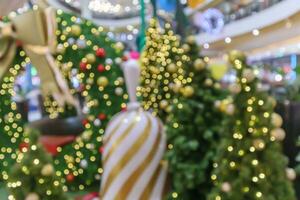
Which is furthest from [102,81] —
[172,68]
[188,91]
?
[188,91]

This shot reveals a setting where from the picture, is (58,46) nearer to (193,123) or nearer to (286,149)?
(193,123)

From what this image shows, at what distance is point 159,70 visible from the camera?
3.90m

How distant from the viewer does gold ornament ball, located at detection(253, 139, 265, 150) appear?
2066 mm

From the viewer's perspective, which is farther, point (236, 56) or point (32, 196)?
point (236, 56)

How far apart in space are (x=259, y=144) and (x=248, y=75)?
302 millimetres

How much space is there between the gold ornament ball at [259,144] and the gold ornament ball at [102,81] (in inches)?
61.1

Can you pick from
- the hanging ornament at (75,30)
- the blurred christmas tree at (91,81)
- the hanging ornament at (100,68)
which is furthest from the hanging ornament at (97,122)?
the hanging ornament at (75,30)

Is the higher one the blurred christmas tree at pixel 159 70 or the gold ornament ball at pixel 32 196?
the blurred christmas tree at pixel 159 70

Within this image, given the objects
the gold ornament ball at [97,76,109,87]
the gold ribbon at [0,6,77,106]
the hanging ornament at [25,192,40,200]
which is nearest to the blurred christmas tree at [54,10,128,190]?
the gold ornament ball at [97,76,109,87]

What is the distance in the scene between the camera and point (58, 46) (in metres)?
3.42

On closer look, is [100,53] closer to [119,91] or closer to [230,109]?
[119,91]

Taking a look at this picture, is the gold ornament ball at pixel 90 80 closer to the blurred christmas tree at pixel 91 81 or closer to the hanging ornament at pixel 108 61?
the blurred christmas tree at pixel 91 81

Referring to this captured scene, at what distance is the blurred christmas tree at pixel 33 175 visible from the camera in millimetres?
1820

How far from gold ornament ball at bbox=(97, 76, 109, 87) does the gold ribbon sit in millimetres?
654
